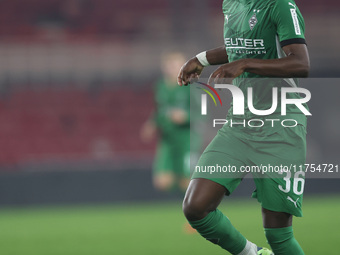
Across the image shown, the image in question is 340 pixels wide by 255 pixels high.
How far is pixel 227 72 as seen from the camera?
3.27 m

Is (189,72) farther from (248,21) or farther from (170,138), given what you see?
(170,138)

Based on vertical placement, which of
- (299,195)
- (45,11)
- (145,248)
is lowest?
(145,248)

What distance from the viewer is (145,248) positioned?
6016 mm

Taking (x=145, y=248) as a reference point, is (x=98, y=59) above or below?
above

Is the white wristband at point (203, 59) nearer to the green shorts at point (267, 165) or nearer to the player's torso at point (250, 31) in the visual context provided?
the player's torso at point (250, 31)

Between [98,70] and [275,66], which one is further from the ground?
[275,66]

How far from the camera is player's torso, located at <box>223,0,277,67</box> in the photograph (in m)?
3.67

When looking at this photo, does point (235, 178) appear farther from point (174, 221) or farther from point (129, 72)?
point (129, 72)

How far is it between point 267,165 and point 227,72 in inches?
26.0

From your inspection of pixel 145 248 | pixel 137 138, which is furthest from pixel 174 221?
pixel 137 138

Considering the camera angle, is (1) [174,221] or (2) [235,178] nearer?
(2) [235,178]

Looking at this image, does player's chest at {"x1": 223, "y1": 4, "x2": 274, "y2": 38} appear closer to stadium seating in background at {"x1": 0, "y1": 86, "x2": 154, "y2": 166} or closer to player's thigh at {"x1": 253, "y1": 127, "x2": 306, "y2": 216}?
player's thigh at {"x1": 253, "y1": 127, "x2": 306, "y2": 216}

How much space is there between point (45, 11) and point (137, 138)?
4.32 meters

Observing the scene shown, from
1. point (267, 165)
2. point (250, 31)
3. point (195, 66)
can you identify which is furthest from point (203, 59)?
point (267, 165)
